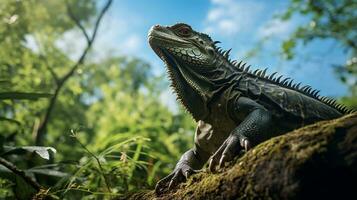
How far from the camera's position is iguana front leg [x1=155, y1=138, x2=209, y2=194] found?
3004mm

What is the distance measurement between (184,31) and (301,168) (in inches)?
84.0

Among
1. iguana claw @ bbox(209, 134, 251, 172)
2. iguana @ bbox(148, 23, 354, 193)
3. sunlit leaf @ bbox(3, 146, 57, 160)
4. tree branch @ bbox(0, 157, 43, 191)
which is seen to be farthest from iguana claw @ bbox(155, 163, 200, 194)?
tree branch @ bbox(0, 157, 43, 191)

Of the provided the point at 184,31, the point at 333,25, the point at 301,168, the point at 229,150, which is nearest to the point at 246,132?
the point at 229,150

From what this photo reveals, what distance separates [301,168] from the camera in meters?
1.93

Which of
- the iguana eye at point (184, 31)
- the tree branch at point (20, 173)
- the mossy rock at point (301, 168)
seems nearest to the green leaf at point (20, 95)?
the tree branch at point (20, 173)

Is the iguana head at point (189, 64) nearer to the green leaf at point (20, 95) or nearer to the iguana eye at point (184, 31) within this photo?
the iguana eye at point (184, 31)

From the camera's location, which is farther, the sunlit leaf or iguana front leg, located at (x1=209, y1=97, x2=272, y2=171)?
the sunlit leaf

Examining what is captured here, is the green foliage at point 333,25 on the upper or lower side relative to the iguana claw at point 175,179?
upper

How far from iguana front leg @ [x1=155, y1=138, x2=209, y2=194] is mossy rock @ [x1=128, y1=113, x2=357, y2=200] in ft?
2.17

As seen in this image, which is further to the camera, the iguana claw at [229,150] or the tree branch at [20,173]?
the tree branch at [20,173]

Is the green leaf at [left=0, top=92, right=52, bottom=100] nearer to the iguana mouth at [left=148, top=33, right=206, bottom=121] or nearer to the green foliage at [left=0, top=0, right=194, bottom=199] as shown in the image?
the green foliage at [left=0, top=0, right=194, bottom=199]

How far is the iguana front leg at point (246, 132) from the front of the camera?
267 centimetres

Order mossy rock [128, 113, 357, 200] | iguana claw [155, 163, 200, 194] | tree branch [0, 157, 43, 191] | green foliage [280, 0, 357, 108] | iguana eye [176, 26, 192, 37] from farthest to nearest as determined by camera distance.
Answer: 1. green foliage [280, 0, 357, 108]
2. iguana eye [176, 26, 192, 37]
3. tree branch [0, 157, 43, 191]
4. iguana claw [155, 163, 200, 194]
5. mossy rock [128, 113, 357, 200]

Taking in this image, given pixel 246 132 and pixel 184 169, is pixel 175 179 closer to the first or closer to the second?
pixel 184 169
